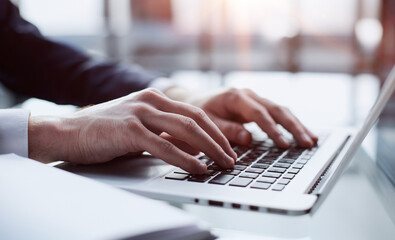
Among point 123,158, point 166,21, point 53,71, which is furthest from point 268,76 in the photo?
point 123,158

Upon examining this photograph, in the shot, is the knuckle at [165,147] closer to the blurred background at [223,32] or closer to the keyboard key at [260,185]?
the keyboard key at [260,185]

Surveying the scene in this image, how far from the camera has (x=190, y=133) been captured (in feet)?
2.08

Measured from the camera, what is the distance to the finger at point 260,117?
0.80 metres

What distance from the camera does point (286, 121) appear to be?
83 cm

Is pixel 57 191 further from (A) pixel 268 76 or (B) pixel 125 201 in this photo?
(A) pixel 268 76

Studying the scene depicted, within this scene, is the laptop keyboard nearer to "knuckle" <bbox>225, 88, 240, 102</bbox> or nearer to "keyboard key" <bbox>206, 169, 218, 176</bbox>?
"keyboard key" <bbox>206, 169, 218, 176</bbox>

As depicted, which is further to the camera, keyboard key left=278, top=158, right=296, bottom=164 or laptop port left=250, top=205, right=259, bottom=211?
keyboard key left=278, top=158, right=296, bottom=164

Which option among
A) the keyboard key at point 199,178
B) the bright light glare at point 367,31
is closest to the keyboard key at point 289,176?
the keyboard key at point 199,178

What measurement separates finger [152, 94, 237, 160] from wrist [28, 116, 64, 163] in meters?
0.16

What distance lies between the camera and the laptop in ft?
1.68

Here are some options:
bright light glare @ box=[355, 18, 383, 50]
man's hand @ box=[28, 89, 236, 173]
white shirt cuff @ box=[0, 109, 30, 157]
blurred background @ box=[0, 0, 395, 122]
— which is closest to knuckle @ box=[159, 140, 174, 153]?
man's hand @ box=[28, 89, 236, 173]

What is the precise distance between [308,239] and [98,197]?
227 millimetres

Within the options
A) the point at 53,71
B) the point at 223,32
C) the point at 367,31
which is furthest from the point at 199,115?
the point at 223,32

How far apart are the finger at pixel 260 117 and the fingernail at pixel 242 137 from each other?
33mm
